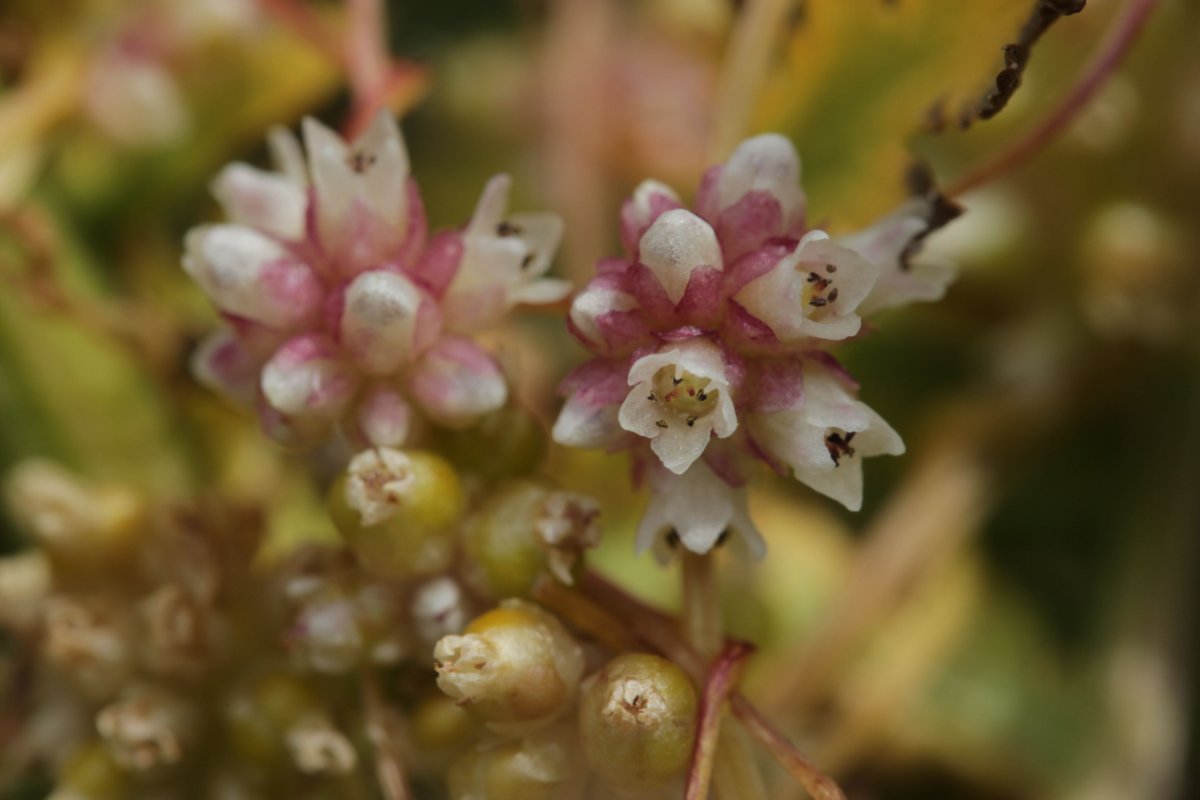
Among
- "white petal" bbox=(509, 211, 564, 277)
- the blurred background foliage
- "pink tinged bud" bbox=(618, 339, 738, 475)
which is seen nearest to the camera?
"pink tinged bud" bbox=(618, 339, 738, 475)

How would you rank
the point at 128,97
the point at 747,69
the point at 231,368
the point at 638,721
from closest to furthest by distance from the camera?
the point at 638,721
the point at 231,368
the point at 747,69
the point at 128,97

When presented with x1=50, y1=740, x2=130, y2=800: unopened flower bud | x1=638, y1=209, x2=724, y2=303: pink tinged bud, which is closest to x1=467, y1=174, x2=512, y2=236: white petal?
x1=638, y1=209, x2=724, y2=303: pink tinged bud

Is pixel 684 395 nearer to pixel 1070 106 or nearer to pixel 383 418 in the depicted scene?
pixel 383 418

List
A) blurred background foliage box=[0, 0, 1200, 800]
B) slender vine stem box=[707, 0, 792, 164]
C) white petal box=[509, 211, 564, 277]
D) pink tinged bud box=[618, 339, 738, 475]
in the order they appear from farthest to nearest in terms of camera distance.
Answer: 1. blurred background foliage box=[0, 0, 1200, 800]
2. slender vine stem box=[707, 0, 792, 164]
3. white petal box=[509, 211, 564, 277]
4. pink tinged bud box=[618, 339, 738, 475]

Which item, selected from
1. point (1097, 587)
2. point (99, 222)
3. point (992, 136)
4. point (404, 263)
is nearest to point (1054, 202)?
point (992, 136)

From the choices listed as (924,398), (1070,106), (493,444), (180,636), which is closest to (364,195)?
(493,444)

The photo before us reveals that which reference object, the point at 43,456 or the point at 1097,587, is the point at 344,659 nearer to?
the point at 43,456

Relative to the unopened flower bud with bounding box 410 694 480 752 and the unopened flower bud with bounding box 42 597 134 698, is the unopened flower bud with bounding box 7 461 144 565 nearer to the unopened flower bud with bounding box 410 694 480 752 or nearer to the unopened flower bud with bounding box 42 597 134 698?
the unopened flower bud with bounding box 42 597 134 698
